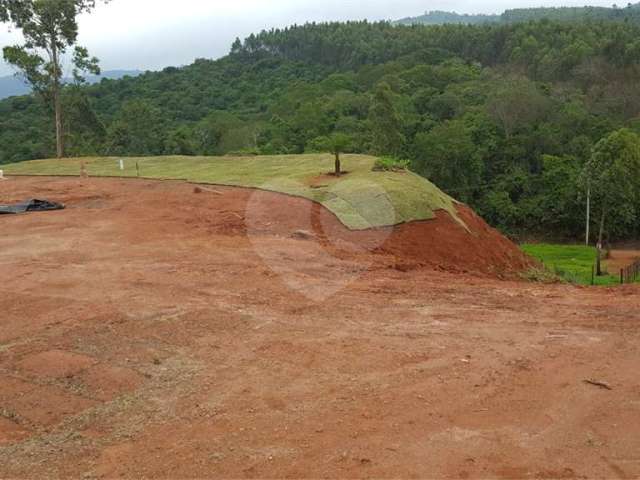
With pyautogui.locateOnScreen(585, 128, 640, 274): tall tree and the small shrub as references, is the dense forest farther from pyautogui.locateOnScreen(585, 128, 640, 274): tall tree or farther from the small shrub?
the small shrub

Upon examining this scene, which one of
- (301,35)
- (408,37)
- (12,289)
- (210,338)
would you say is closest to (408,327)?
(210,338)

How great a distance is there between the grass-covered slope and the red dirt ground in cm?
171

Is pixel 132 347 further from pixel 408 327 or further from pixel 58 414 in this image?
pixel 408 327

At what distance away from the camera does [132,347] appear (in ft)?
19.0

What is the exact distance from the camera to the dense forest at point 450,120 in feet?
111

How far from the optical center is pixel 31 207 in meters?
13.3

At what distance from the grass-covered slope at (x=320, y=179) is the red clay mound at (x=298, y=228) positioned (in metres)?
0.27

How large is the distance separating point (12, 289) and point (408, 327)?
470 centimetres

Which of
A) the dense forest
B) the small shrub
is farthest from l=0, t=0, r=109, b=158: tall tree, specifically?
the small shrub

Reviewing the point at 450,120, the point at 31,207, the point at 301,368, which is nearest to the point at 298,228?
the point at 301,368

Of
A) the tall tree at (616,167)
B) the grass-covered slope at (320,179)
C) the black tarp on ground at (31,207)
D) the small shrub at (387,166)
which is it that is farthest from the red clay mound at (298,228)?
the tall tree at (616,167)

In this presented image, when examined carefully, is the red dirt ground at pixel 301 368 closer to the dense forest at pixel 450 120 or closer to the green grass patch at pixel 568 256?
the green grass patch at pixel 568 256

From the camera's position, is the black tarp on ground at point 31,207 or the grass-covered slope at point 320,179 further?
the black tarp on ground at point 31,207

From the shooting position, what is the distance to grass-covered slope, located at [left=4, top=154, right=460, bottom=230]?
11.2 m
